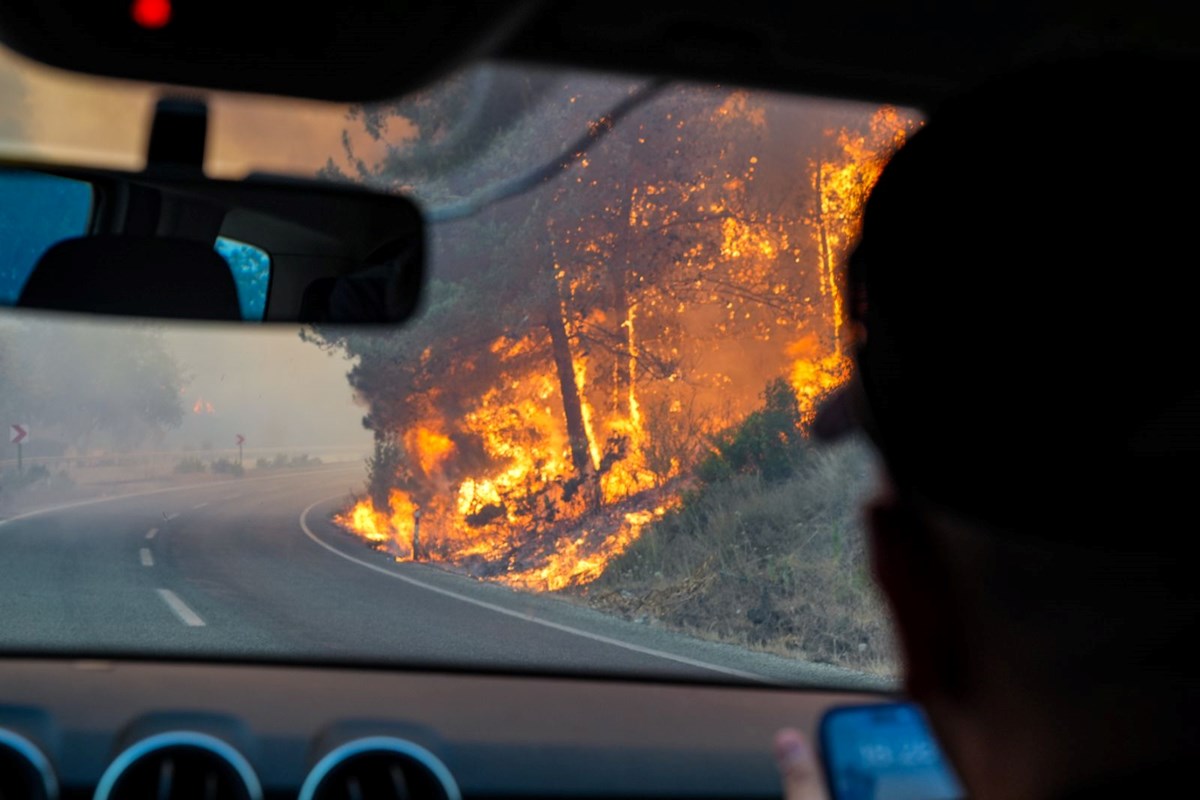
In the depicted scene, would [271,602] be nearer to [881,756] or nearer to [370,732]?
[370,732]

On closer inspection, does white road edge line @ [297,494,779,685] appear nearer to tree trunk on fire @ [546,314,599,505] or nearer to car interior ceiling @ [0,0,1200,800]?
car interior ceiling @ [0,0,1200,800]

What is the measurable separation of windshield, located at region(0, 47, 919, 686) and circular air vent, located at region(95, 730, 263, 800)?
40.9 inches

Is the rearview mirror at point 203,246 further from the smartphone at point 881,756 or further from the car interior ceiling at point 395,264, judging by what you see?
the smartphone at point 881,756

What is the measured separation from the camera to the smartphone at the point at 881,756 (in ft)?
8.27

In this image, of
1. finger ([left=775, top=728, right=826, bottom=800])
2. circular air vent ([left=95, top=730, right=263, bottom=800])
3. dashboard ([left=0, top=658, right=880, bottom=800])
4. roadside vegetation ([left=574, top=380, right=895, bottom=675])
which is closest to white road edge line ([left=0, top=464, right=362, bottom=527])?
roadside vegetation ([left=574, top=380, right=895, bottom=675])

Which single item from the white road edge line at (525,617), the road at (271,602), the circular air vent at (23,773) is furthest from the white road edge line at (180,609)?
the circular air vent at (23,773)

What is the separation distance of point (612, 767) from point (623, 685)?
457 mm

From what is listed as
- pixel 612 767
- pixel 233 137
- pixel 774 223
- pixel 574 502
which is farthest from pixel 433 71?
pixel 574 502

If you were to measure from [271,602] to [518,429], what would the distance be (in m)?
9.53

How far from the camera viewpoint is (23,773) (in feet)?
11.1

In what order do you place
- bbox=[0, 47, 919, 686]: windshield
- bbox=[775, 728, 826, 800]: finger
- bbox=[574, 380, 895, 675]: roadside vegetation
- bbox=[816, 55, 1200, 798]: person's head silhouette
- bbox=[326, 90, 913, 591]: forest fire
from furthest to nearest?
bbox=[326, 90, 913, 591]: forest fire
bbox=[574, 380, 895, 675]: roadside vegetation
bbox=[0, 47, 919, 686]: windshield
bbox=[775, 728, 826, 800]: finger
bbox=[816, 55, 1200, 798]: person's head silhouette

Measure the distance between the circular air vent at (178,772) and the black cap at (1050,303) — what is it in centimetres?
283

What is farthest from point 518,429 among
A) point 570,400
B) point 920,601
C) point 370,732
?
point 920,601

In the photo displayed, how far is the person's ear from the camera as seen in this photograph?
1052mm
